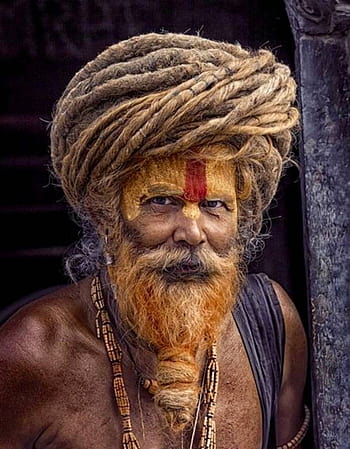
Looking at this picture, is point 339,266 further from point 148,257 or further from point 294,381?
point 148,257

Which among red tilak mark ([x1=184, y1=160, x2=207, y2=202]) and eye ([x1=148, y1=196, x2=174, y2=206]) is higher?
red tilak mark ([x1=184, y1=160, x2=207, y2=202])

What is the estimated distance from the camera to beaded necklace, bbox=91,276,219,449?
248cm

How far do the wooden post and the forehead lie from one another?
1.62 feet

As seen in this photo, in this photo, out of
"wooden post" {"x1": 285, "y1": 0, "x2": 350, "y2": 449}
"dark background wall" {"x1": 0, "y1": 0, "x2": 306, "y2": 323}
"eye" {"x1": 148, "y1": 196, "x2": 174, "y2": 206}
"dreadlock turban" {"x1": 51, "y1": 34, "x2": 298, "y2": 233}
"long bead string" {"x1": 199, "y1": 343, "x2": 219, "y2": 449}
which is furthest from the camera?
"dark background wall" {"x1": 0, "y1": 0, "x2": 306, "y2": 323}

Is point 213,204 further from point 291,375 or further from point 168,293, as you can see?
point 291,375

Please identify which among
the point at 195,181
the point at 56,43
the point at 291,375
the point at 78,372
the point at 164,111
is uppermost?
the point at 56,43

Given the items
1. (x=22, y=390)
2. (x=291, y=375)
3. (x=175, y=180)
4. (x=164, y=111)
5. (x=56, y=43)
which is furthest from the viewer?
(x=56, y=43)

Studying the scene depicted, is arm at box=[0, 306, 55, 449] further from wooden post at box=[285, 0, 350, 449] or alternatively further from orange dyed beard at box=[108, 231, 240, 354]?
wooden post at box=[285, 0, 350, 449]

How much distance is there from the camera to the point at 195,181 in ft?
7.80

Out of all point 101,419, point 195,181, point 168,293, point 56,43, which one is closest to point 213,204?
point 195,181

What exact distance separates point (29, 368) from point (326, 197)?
35.0 inches

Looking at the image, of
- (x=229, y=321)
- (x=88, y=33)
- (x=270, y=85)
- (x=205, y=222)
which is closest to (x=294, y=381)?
(x=229, y=321)

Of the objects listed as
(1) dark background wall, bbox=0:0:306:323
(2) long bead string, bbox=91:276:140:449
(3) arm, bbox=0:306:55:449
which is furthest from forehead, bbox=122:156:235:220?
(1) dark background wall, bbox=0:0:306:323

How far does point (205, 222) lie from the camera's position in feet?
7.90
